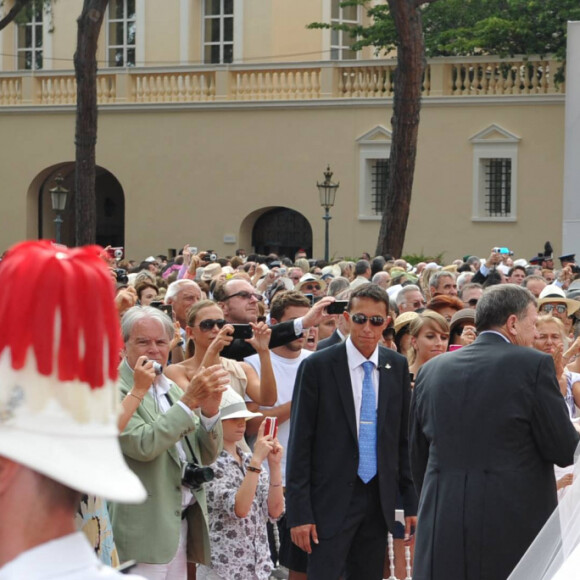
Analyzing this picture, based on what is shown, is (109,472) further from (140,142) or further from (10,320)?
(140,142)

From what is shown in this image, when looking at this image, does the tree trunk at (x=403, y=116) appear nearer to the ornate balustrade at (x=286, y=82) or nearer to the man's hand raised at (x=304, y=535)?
the ornate balustrade at (x=286, y=82)

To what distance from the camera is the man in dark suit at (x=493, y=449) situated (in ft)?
18.5

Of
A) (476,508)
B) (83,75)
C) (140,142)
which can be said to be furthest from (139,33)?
(476,508)

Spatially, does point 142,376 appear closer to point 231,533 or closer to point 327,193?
point 231,533

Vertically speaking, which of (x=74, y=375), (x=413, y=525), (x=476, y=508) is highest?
(x=74, y=375)

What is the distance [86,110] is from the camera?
28.8m

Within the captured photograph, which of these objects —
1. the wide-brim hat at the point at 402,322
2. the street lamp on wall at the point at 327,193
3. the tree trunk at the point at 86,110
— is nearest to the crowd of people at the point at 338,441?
the wide-brim hat at the point at 402,322

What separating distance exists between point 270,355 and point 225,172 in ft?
103

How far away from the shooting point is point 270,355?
321 inches

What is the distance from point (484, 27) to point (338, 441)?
29.3 metres

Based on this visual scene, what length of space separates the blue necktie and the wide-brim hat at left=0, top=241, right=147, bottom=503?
4732mm

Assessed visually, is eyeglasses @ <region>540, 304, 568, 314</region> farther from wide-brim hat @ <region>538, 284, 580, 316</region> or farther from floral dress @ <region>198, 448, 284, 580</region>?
floral dress @ <region>198, 448, 284, 580</region>

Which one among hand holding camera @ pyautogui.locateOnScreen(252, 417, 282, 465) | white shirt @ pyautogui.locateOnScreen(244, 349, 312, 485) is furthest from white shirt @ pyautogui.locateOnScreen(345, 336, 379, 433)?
white shirt @ pyautogui.locateOnScreen(244, 349, 312, 485)

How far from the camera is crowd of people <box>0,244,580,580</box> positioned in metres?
5.68
